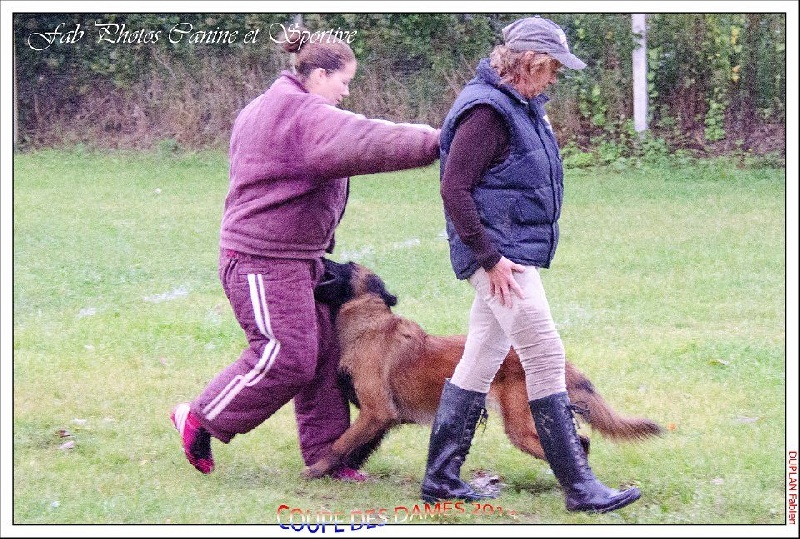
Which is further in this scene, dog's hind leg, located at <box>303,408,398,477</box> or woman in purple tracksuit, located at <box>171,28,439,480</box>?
dog's hind leg, located at <box>303,408,398,477</box>

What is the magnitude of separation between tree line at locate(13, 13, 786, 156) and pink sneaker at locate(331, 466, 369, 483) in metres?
9.18

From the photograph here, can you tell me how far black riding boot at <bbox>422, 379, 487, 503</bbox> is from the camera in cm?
414

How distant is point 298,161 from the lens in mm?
4020

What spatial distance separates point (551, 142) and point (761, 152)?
10352mm

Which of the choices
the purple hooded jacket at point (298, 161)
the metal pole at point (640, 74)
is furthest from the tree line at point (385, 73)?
the purple hooded jacket at point (298, 161)

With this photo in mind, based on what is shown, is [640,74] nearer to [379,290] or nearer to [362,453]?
[379,290]

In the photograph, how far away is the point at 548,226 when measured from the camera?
3865mm

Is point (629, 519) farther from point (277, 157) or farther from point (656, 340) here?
point (656, 340)

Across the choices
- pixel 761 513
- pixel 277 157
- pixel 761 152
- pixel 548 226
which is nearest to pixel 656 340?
pixel 761 513

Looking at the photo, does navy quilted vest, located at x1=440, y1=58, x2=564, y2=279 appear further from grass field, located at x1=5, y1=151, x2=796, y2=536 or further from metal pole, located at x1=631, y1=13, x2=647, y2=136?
metal pole, located at x1=631, y1=13, x2=647, y2=136

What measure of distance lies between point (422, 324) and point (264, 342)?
2.93 meters

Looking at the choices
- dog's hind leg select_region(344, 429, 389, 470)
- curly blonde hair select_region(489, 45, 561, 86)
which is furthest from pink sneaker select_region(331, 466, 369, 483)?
curly blonde hair select_region(489, 45, 561, 86)

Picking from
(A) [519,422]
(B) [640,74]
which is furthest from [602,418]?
(B) [640,74]

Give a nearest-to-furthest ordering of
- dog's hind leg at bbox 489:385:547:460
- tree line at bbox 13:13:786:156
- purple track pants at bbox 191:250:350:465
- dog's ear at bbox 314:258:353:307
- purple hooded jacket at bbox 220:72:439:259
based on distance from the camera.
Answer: purple hooded jacket at bbox 220:72:439:259
purple track pants at bbox 191:250:350:465
dog's hind leg at bbox 489:385:547:460
dog's ear at bbox 314:258:353:307
tree line at bbox 13:13:786:156
